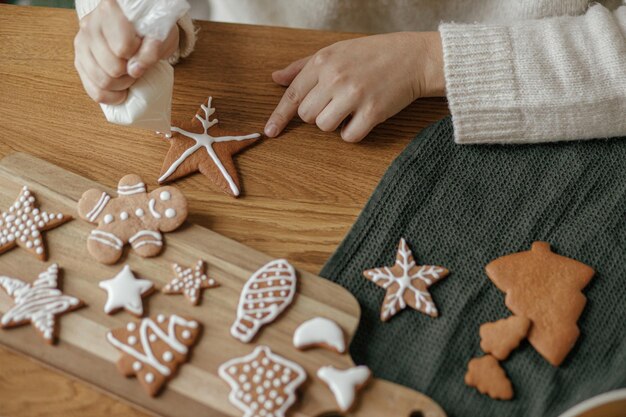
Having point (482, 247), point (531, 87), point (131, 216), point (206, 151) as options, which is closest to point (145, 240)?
point (131, 216)

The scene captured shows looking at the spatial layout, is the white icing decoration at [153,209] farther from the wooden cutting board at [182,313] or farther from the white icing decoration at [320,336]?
the white icing decoration at [320,336]

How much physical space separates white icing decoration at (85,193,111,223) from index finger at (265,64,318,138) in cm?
23

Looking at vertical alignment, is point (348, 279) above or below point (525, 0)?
below

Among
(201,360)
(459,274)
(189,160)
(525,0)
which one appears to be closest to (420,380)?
(459,274)

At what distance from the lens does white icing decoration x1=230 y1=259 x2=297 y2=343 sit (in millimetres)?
660

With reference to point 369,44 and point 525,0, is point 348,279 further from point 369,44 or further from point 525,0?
point 525,0

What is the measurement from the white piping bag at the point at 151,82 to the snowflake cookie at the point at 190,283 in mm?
201

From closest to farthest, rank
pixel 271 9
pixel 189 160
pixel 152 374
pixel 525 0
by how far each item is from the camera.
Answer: pixel 152 374 → pixel 189 160 → pixel 525 0 → pixel 271 9

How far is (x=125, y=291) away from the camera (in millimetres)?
679

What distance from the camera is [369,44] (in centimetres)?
87

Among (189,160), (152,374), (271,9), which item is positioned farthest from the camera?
(271,9)

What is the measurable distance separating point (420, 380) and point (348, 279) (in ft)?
0.46

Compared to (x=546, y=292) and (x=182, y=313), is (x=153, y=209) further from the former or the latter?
(x=546, y=292)

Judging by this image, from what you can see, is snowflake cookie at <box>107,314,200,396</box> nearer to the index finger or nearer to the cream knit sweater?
the index finger
